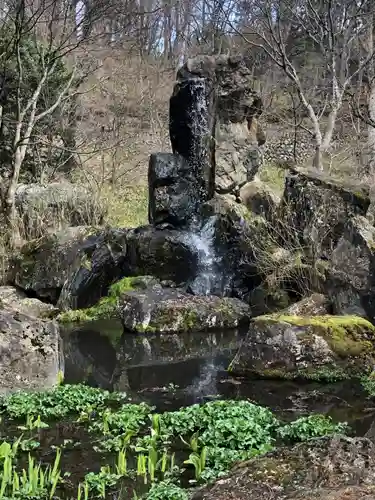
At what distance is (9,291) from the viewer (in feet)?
47.1

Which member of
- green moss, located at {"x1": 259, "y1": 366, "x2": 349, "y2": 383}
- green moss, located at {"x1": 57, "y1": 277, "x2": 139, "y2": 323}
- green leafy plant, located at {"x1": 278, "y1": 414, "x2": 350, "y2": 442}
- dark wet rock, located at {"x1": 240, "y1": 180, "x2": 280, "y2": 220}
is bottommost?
green moss, located at {"x1": 57, "y1": 277, "x2": 139, "y2": 323}

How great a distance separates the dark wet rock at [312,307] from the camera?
10.9 meters

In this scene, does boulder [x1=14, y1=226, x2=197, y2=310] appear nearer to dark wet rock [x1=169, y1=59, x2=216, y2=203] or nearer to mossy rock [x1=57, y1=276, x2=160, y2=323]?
mossy rock [x1=57, y1=276, x2=160, y2=323]

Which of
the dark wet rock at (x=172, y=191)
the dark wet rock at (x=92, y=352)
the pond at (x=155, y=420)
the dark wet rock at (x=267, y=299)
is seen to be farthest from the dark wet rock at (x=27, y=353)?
the dark wet rock at (x=172, y=191)

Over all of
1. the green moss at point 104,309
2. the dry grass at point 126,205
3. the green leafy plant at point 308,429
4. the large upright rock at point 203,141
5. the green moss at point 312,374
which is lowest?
the green moss at point 104,309

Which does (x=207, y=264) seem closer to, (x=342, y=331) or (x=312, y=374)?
(x=342, y=331)

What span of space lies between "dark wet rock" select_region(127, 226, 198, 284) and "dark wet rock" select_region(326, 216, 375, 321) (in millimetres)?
4565

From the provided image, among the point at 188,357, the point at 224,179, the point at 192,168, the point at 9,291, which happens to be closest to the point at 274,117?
the point at 224,179

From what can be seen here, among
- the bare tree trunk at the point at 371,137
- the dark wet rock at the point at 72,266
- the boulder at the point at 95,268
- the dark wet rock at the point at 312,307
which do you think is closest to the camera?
the dark wet rock at the point at 312,307

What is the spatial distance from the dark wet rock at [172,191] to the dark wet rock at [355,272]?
5614 mm

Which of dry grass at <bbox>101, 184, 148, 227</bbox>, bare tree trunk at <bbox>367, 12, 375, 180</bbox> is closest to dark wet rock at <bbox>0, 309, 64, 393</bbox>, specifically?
dry grass at <bbox>101, 184, 148, 227</bbox>

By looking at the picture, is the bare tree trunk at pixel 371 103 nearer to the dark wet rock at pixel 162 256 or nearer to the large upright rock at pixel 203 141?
the large upright rock at pixel 203 141

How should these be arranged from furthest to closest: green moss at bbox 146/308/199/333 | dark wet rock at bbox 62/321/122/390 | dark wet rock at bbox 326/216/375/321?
green moss at bbox 146/308/199/333 → dark wet rock at bbox 326/216/375/321 → dark wet rock at bbox 62/321/122/390

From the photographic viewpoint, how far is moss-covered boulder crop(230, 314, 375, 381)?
26.4ft
